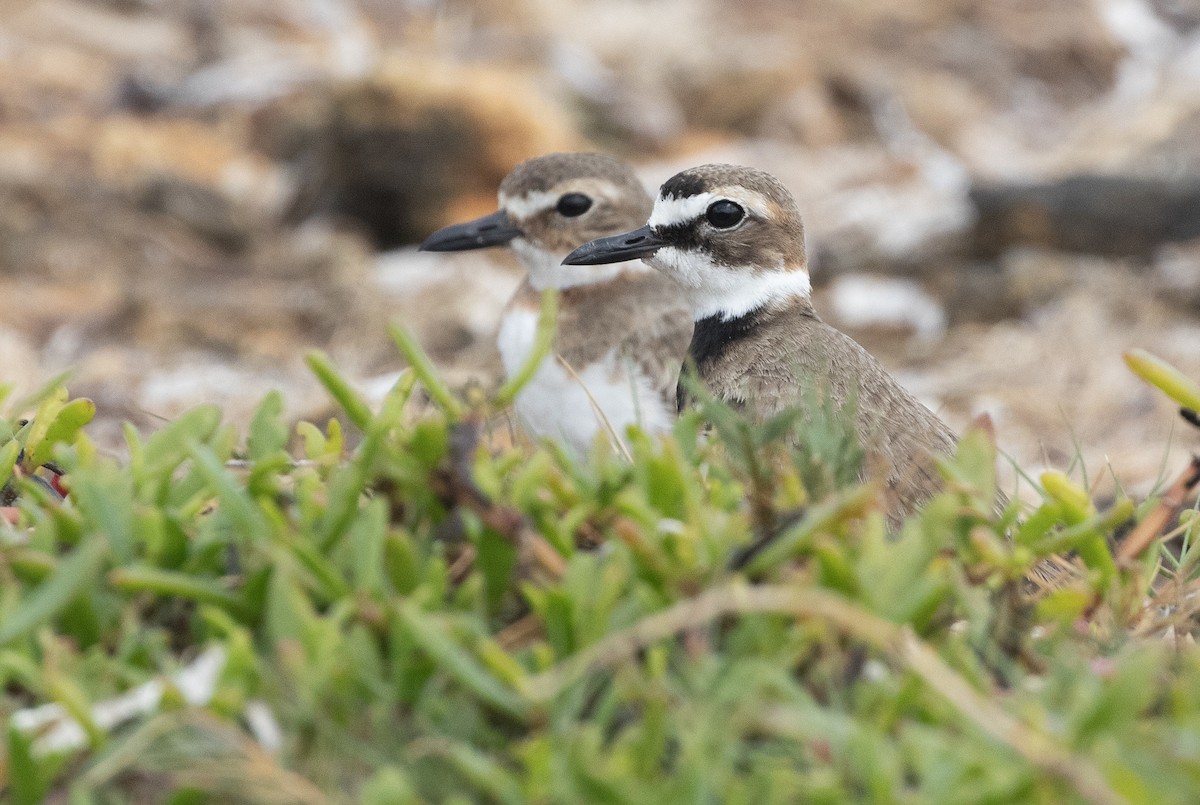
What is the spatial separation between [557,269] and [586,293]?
19cm

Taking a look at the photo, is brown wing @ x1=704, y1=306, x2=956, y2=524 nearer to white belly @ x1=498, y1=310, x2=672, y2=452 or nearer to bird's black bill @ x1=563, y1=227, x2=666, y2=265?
bird's black bill @ x1=563, y1=227, x2=666, y2=265

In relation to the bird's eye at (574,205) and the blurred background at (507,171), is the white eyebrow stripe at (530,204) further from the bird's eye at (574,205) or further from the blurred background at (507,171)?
the blurred background at (507,171)

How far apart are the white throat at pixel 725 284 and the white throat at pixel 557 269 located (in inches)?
40.0

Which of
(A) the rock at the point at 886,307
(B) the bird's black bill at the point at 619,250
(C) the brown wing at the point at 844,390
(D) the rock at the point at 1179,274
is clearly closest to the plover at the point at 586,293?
(B) the bird's black bill at the point at 619,250

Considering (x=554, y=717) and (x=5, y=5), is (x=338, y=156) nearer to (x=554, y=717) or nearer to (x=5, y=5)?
(x=5, y=5)

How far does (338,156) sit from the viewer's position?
10914mm

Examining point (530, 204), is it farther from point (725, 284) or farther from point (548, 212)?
point (725, 284)

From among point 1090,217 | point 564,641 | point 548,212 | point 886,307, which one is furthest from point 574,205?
point 1090,217

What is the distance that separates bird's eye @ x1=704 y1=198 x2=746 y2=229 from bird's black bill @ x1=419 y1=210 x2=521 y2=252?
1.33 meters

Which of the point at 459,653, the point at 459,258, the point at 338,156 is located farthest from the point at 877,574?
the point at 338,156

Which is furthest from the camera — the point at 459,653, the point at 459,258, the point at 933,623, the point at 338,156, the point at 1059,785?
the point at 338,156

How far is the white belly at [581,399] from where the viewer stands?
4523 mm

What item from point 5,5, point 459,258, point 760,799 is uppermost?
point 5,5

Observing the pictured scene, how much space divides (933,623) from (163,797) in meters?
1.01
